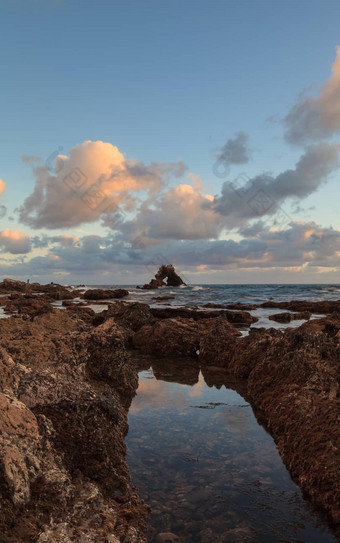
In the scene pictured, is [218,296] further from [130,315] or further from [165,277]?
[130,315]

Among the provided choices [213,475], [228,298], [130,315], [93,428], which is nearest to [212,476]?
[213,475]

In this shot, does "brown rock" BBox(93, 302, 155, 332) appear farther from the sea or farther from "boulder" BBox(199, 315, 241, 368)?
the sea

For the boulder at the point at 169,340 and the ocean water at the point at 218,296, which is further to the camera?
the ocean water at the point at 218,296

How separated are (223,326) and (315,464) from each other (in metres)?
7.90

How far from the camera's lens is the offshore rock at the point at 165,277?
79938mm

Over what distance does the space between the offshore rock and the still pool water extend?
7182 cm

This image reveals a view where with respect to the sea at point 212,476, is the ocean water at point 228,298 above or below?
below

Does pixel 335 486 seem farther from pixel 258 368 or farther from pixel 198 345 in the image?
pixel 198 345

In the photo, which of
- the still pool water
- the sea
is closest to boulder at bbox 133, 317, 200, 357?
the sea

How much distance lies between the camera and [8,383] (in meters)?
4.48

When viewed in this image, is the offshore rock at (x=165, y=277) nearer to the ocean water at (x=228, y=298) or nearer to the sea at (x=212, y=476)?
the ocean water at (x=228, y=298)

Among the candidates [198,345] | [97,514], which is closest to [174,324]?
[198,345]

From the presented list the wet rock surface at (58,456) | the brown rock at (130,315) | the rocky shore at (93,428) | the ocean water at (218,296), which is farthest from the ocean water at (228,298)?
the wet rock surface at (58,456)

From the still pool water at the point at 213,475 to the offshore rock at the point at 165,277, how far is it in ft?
236
